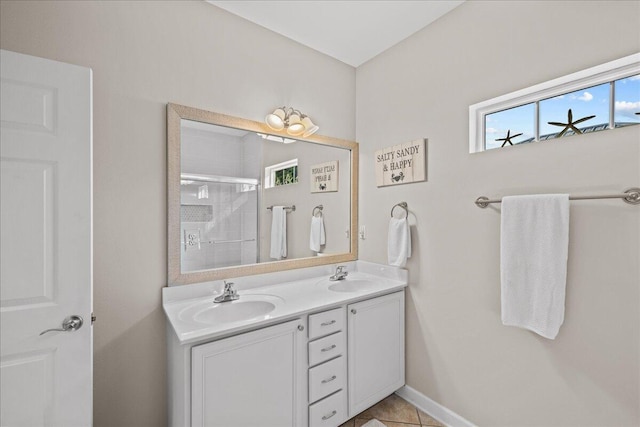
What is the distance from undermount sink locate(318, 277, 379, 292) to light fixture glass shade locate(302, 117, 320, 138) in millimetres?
1128

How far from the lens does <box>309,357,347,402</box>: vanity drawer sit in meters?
1.58

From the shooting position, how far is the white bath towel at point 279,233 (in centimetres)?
205


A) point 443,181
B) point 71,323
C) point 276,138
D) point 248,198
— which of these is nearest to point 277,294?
point 248,198

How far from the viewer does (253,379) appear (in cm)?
137

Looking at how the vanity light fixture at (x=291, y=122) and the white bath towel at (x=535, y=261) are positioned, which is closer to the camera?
the white bath towel at (x=535, y=261)

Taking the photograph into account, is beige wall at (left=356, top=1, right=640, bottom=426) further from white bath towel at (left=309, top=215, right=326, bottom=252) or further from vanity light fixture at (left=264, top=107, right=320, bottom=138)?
vanity light fixture at (left=264, top=107, right=320, bottom=138)

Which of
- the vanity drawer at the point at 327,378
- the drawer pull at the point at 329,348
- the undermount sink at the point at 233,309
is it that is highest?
the undermount sink at the point at 233,309

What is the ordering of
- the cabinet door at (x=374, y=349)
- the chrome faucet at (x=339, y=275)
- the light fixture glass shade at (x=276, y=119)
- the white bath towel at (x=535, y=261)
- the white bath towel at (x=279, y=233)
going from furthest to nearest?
the chrome faucet at (x=339, y=275)
the white bath towel at (x=279, y=233)
the light fixture glass shade at (x=276, y=119)
the cabinet door at (x=374, y=349)
the white bath towel at (x=535, y=261)

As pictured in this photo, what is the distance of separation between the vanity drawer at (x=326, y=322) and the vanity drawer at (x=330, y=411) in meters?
0.39

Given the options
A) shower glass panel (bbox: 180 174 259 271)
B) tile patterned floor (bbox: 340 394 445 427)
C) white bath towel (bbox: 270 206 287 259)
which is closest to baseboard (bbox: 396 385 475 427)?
tile patterned floor (bbox: 340 394 445 427)

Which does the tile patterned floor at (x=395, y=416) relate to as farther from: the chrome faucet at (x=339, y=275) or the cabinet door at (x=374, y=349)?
the chrome faucet at (x=339, y=275)

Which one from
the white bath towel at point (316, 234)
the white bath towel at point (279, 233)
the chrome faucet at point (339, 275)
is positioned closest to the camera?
the white bath towel at point (279, 233)

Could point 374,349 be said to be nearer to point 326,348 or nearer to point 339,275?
point 326,348

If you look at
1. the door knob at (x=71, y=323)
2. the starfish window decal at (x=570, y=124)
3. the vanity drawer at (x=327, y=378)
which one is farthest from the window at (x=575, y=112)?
the door knob at (x=71, y=323)
